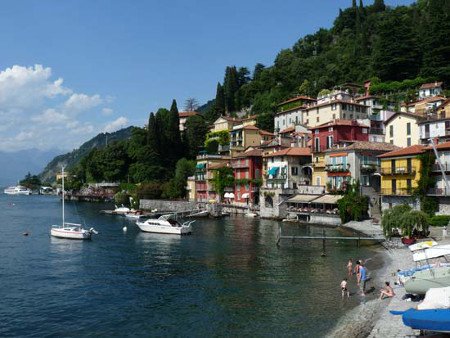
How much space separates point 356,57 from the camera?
125938 millimetres

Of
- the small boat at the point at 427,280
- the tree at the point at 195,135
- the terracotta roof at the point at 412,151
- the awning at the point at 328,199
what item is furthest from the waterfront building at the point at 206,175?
the small boat at the point at 427,280

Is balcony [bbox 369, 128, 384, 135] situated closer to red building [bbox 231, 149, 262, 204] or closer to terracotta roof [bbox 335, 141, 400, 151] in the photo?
terracotta roof [bbox 335, 141, 400, 151]

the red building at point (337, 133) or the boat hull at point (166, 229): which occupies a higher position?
the red building at point (337, 133)

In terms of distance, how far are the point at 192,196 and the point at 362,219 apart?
49.6 meters

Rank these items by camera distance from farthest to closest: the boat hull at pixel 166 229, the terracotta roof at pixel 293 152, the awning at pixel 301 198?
the terracotta roof at pixel 293 152 < the awning at pixel 301 198 < the boat hull at pixel 166 229

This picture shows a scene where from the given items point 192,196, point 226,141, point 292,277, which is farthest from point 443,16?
point 292,277

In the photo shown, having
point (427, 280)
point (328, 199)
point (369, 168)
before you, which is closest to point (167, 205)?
point (328, 199)

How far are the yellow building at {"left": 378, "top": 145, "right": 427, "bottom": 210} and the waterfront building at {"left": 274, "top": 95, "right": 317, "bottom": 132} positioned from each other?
137 feet

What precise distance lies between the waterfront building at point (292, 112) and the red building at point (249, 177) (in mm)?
17353

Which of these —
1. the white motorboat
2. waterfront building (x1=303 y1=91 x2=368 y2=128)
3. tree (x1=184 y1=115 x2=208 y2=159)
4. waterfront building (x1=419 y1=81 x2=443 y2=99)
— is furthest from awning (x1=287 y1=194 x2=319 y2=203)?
tree (x1=184 y1=115 x2=208 y2=159)

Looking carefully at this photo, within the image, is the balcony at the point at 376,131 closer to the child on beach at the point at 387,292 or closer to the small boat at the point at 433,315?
the child on beach at the point at 387,292

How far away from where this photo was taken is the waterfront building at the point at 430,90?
8775 cm

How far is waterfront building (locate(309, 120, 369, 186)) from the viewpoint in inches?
2874

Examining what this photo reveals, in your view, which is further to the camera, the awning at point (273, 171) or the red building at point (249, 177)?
the red building at point (249, 177)
